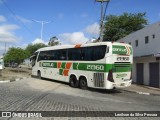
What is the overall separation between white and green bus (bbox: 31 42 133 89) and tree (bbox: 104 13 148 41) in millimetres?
25399

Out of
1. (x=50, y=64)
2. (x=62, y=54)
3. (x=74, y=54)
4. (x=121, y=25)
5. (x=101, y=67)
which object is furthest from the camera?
(x=121, y=25)

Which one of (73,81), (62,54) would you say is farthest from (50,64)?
(73,81)

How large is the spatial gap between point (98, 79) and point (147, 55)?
292 inches

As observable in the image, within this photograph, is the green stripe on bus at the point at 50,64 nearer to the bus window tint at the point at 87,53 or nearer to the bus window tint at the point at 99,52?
the bus window tint at the point at 87,53

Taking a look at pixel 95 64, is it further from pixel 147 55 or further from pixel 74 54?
pixel 147 55

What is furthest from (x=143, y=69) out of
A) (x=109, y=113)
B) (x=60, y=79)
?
(x=109, y=113)

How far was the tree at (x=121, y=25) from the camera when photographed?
1861 inches

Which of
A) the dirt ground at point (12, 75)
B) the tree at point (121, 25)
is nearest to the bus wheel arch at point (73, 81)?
the dirt ground at point (12, 75)

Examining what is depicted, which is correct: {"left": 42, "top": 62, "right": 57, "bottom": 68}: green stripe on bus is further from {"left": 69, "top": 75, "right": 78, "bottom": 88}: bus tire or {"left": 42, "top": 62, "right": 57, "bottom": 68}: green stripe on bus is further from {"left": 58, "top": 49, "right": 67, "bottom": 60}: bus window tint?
{"left": 69, "top": 75, "right": 78, "bottom": 88}: bus tire

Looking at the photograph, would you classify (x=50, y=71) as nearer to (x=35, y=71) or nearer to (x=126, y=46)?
(x=35, y=71)

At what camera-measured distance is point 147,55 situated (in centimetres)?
2380

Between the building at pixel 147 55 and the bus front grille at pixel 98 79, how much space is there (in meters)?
5.89

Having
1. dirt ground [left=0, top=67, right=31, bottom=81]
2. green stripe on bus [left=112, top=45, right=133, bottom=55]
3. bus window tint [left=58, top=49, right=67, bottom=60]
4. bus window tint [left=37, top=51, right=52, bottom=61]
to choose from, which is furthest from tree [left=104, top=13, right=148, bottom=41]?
green stripe on bus [left=112, top=45, right=133, bottom=55]

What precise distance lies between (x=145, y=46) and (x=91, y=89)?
862 cm
